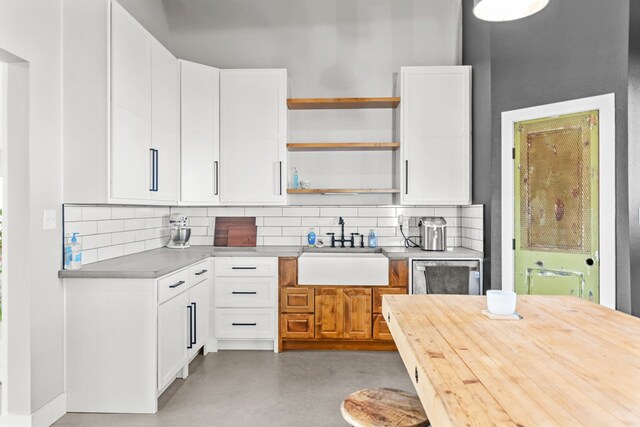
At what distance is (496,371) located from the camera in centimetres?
106

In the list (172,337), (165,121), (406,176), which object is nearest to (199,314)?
(172,337)

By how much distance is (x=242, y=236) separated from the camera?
Answer: 4.25 m

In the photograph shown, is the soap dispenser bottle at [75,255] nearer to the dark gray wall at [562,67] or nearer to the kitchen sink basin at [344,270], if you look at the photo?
the kitchen sink basin at [344,270]

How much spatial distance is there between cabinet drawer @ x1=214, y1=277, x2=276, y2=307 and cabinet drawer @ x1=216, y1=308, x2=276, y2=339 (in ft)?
0.18

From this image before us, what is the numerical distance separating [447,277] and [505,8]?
231 cm

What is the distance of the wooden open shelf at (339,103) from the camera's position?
3.93 metres

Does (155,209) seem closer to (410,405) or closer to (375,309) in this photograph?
(375,309)

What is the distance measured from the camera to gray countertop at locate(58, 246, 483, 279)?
8.41 ft

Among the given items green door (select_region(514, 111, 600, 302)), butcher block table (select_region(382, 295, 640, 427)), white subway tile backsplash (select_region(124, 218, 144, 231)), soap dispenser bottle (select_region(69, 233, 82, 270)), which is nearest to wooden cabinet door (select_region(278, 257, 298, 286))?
white subway tile backsplash (select_region(124, 218, 144, 231))

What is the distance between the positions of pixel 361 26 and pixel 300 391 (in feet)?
11.4

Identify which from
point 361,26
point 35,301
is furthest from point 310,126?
point 35,301

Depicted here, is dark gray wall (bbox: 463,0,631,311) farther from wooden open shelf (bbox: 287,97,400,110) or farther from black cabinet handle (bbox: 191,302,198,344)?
black cabinet handle (bbox: 191,302,198,344)

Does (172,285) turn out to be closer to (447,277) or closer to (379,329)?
(379,329)

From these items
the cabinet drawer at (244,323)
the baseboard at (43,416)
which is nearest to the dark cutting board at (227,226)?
the cabinet drawer at (244,323)
